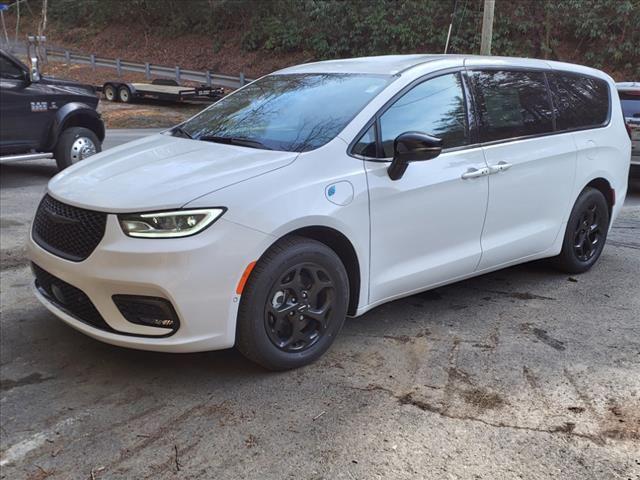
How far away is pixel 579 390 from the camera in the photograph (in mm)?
3490

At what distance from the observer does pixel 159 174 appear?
3.52 meters

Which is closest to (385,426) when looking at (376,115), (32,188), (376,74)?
(376,115)

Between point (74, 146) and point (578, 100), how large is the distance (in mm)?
6914

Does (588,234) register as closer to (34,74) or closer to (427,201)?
(427,201)

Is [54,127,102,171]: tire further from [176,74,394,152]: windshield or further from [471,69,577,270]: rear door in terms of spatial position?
[471,69,577,270]: rear door

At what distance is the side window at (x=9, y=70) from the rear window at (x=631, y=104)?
327 inches

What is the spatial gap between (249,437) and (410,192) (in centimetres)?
174

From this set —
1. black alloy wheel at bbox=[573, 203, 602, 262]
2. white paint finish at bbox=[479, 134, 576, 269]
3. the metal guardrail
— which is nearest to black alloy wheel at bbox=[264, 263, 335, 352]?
white paint finish at bbox=[479, 134, 576, 269]

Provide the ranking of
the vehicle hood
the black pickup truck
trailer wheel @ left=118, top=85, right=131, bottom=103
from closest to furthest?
the vehicle hood, the black pickup truck, trailer wheel @ left=118, top=85, right=131, bottom=103

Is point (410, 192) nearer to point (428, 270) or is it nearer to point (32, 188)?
point (428, 270)

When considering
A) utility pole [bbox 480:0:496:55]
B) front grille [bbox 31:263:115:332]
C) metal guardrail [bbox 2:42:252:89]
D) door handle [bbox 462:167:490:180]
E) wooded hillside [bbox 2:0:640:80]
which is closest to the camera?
front grille [bbox 31:263:115:332]

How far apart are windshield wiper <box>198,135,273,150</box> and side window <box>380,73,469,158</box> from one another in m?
0.75

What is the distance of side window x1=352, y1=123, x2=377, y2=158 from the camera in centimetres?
379

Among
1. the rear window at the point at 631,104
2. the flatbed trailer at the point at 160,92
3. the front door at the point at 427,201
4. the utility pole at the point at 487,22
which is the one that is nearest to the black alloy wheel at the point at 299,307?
the front door at the point at 427,201
